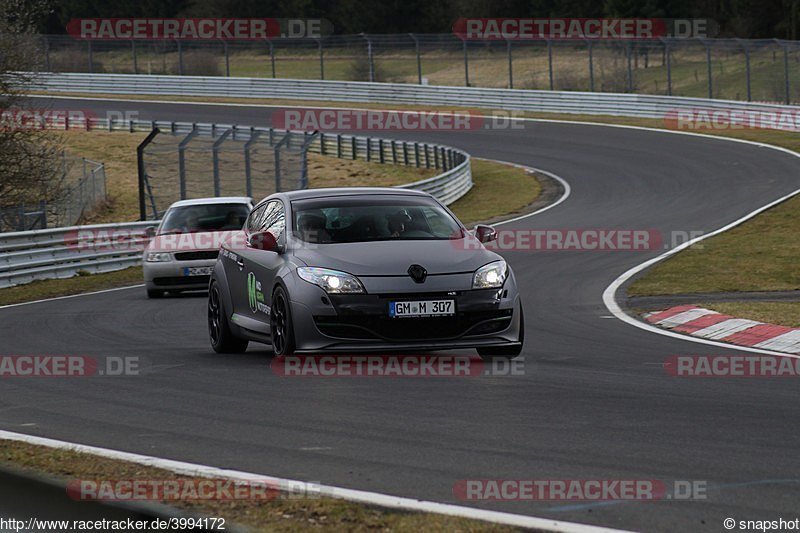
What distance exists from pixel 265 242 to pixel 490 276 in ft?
6.52

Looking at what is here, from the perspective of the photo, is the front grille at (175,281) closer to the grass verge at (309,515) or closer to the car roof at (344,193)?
the car roof at (344,193)

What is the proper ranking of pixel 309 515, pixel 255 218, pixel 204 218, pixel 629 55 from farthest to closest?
pixel 629 55
pixel 204 218
pixel 255 218
pixel 309 515

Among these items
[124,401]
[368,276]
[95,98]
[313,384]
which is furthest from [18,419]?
[95,98]

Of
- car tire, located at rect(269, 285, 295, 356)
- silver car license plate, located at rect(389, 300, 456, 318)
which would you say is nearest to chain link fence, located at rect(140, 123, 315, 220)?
car tire, located at rect(269, 285, 295, 356)

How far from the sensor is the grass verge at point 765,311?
13.6 m

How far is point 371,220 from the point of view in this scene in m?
11.2

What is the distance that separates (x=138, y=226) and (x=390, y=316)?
17534mm

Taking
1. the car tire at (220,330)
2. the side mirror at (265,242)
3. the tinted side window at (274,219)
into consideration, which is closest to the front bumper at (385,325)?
the side mirror at (265,242)

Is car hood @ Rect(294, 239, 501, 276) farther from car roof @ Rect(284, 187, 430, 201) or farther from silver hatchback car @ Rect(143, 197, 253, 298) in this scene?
silver hatchback car @ Rect(143, 197, 253, 298)

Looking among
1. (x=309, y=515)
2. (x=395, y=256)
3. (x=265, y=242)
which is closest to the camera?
(x=309, y=515)

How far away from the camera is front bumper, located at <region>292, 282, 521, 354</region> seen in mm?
10133

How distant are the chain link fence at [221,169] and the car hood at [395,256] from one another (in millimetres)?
17315

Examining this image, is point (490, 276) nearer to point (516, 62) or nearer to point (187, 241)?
point (187, 241)

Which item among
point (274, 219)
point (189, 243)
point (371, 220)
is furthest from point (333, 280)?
point (189, 243)
